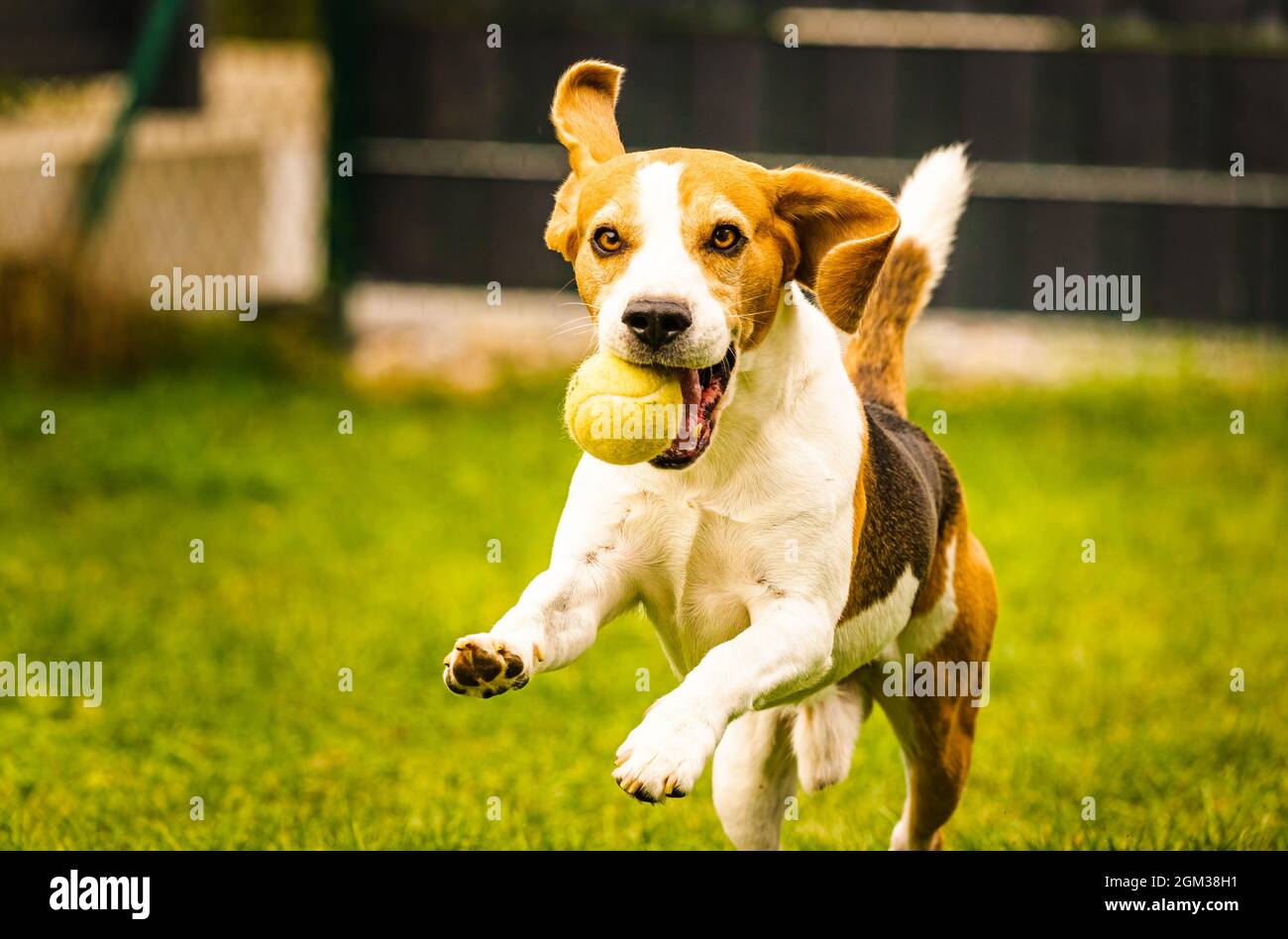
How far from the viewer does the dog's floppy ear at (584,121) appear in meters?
4.40

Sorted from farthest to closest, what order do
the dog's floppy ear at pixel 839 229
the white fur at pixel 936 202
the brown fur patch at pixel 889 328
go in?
the white fur at pixel 936 202 < the brown fur patch at pixel 889 328 < the dog's floppy ear at pixel 839 229

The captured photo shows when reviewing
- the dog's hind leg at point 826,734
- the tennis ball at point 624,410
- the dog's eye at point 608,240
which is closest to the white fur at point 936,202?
the dog's hind leg at point 826,734

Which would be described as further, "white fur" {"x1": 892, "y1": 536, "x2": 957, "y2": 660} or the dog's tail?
the dog's tail

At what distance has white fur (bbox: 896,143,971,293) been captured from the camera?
5340 millimetres

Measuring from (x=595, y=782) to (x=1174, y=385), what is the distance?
6466mm

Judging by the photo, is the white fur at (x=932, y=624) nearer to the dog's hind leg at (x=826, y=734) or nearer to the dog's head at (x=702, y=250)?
the dog's hind leg at (x=826, y=734)

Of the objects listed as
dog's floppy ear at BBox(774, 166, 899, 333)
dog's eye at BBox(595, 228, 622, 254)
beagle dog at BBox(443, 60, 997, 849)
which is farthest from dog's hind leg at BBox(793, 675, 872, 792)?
dog's eye at BBox(595, 228, 622, 254)

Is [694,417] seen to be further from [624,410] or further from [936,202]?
[936,202]

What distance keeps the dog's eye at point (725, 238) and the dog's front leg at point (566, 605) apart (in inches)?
23.8

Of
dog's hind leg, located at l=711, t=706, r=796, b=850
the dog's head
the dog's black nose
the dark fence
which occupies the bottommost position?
dog's hind leg, located at l=711, t=706, r=796, b=850

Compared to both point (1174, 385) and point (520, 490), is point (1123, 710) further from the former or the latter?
point (1174, 385)

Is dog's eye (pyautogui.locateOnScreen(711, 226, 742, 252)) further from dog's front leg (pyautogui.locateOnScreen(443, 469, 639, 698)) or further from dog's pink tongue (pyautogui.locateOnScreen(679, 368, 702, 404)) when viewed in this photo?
dog's front leg (pyautogui.locateOnScreen(443, 469, 639, 698))

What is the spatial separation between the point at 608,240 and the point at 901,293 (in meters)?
1.42

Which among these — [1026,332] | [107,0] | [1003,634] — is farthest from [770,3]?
[1003,634]
